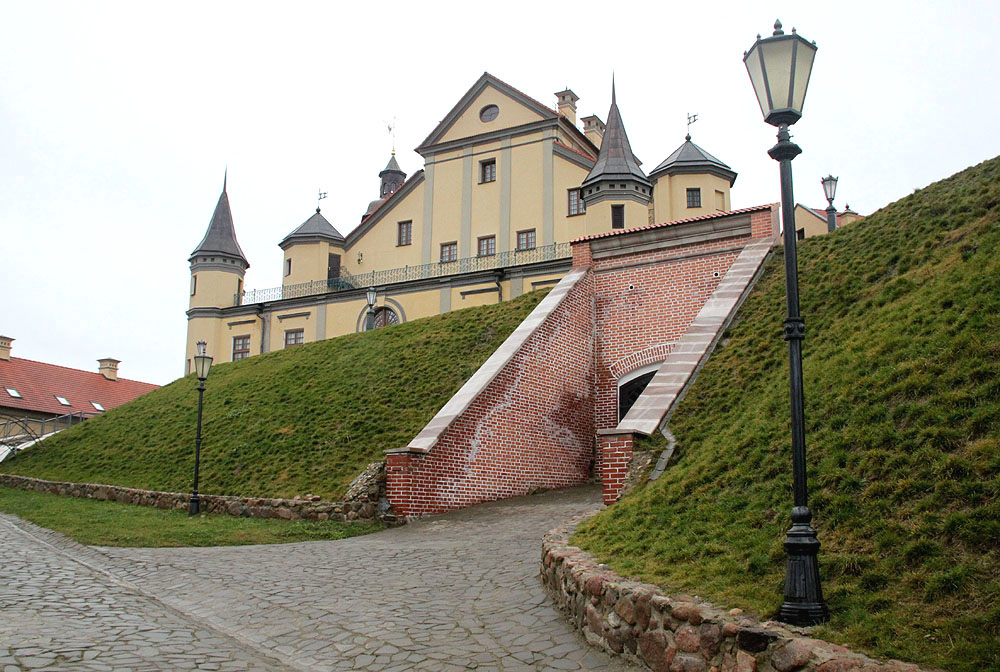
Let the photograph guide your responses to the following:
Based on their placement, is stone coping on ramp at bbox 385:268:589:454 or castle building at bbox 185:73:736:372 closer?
stone coping on ramp at bbox 385:268:589:454

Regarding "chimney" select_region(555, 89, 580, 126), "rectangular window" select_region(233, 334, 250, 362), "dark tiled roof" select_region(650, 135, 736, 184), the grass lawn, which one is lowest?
the grass lawn

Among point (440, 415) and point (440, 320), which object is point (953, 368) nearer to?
point (440, 415)

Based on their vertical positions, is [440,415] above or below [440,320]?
below

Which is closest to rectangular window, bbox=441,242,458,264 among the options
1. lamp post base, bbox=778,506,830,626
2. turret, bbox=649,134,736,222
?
turret, bbox=649,134,736,222

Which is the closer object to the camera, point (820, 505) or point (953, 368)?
point (820, 505)

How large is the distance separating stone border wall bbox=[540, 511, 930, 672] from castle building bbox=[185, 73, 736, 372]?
2518 centimetres

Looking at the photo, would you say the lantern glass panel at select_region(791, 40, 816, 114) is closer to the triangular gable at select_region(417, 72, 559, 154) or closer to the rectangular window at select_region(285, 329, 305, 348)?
the triangular gable at select_region(417, 72, 559, 154)

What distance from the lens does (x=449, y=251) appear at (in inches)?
1458

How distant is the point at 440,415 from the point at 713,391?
5.02 metres

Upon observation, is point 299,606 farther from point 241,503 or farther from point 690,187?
point 690,187

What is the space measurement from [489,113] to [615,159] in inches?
326

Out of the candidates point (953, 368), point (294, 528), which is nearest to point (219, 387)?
point (294, 528)

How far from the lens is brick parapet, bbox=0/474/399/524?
44.6ft

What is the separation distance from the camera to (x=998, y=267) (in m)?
8.36
